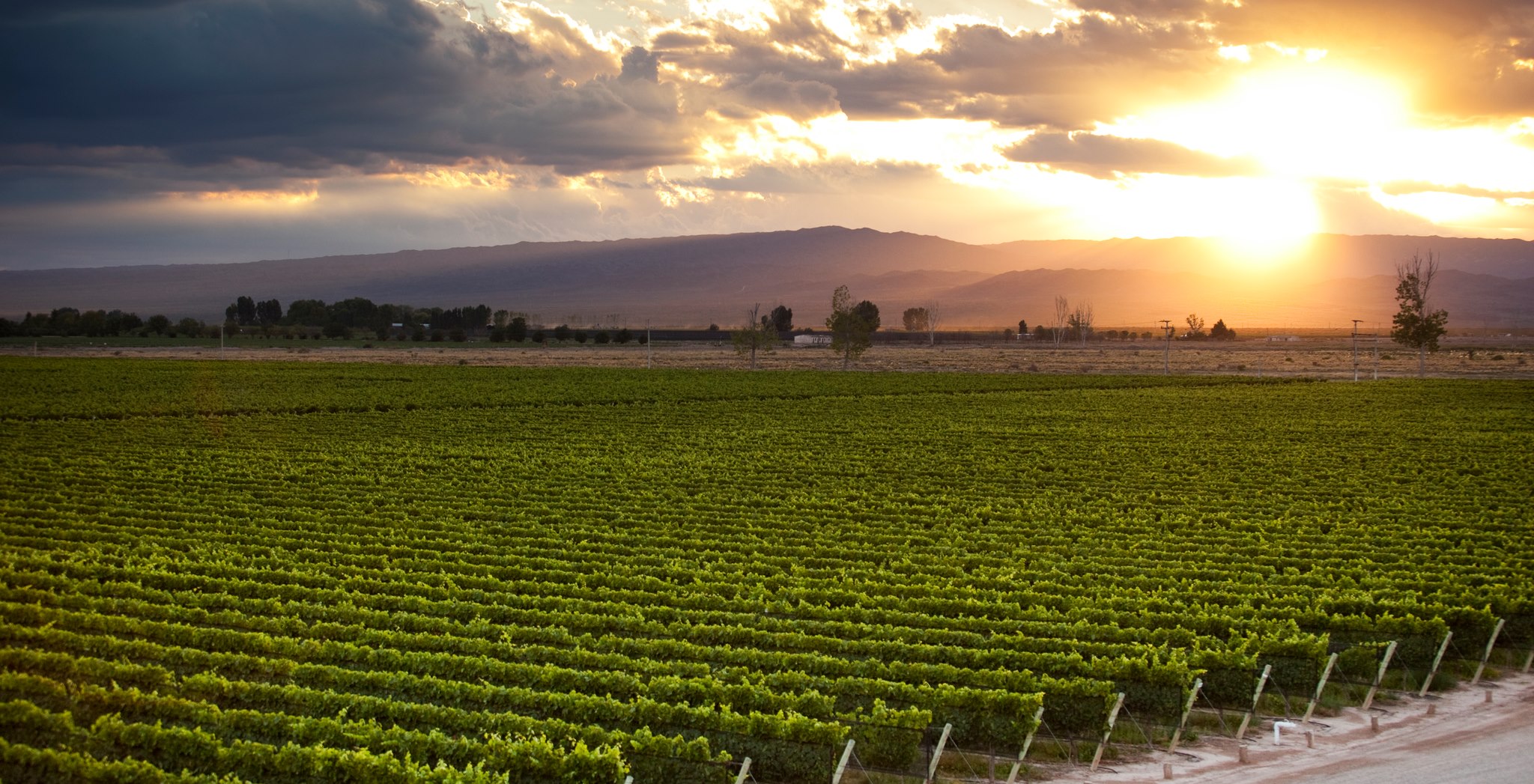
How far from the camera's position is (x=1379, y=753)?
15.8 m

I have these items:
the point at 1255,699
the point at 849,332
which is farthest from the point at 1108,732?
the point at 849,332

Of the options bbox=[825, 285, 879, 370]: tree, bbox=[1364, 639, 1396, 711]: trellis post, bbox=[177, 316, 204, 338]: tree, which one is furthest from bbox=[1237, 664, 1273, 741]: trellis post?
bbox=[177, 316, 204, 338]: tree

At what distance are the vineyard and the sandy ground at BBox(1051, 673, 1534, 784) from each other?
695 mm

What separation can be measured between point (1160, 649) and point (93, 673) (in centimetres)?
1493

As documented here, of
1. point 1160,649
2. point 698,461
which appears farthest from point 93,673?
point 698,461

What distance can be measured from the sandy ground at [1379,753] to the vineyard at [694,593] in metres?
0.69

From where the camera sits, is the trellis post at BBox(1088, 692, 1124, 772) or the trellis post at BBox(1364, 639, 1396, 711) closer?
the trellis post at BBox(1088, 692, 1124, 772)

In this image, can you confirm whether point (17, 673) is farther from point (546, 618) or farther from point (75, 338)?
point (75, 338)

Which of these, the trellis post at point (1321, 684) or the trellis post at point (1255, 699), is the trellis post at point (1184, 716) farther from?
the trellis post at point (1321, 684)

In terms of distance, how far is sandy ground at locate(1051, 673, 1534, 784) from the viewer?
15.0 m

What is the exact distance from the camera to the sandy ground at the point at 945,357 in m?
105

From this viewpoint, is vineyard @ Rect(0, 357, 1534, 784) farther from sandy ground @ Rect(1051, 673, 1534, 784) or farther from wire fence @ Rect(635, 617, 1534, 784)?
sandy ground @ Rect(1051, 673, 1534, 784)

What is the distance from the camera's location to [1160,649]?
17.7 meters

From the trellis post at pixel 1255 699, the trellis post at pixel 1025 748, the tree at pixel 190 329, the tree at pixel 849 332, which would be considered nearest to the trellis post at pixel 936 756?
the trellis post at pixel 1025 748
